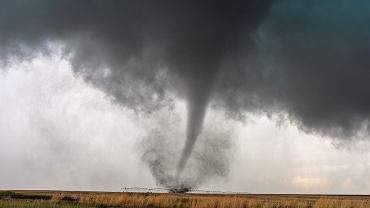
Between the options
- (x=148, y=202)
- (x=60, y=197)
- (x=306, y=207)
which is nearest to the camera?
(x=306, y=207)

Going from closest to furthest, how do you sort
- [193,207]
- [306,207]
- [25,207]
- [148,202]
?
[25,207] < [193,207] < [306,207] < [148,202]

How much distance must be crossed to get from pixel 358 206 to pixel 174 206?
1443 cm

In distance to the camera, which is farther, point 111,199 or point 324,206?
point 111,199

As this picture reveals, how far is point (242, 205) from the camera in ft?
123

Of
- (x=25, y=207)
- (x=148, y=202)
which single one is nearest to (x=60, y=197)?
(x=148, y=202)

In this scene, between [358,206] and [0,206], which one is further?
[358,206]

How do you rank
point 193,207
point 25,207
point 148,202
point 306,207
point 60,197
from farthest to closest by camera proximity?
point 60,197, point 148,202, point 306,207, point 193,207, point 25,207

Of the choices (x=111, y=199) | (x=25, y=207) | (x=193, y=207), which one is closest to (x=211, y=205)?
(x=193, y=207)

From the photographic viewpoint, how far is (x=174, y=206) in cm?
3756

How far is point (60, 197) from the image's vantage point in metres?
43.4

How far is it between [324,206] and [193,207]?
9.85 meters

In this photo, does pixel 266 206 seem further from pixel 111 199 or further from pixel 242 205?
pixel 111 199

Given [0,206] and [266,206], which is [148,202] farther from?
[0,206]

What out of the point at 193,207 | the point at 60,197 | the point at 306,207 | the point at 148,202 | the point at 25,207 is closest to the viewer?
the point at 25,207
